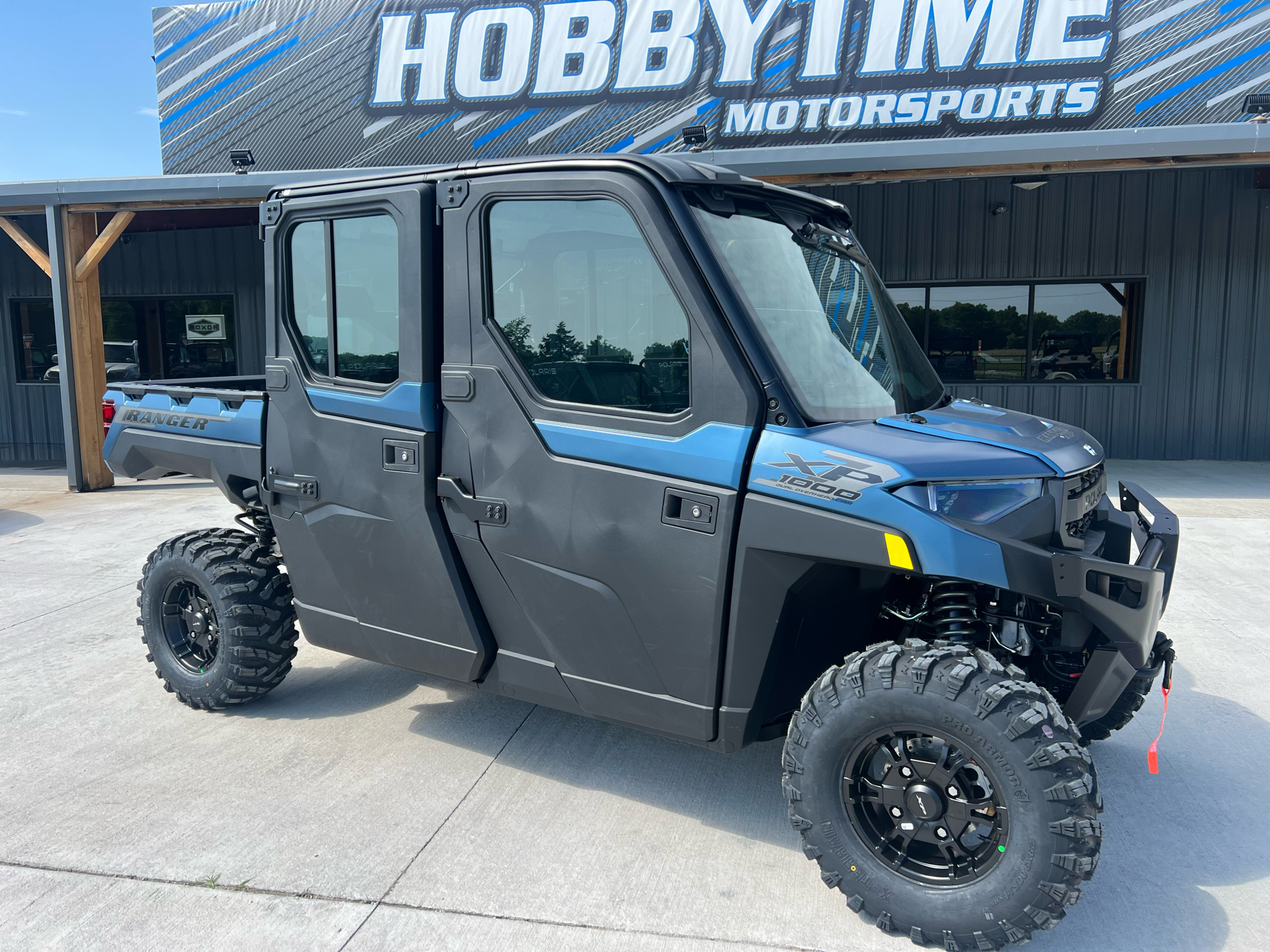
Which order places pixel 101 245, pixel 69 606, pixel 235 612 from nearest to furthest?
pixel 235 612
pixel 69 606
pixel 101 245

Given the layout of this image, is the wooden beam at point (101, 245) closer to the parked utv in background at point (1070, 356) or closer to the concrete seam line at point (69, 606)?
the concrete seam line at point (69, 606)

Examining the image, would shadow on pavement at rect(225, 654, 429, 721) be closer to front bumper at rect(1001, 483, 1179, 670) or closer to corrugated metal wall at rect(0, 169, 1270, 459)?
front bumper at rect(1001, 483, 1179, 670)

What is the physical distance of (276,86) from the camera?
1215 centimetres

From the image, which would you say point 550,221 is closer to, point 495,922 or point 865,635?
point 865,635

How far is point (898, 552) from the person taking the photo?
2.50 meters

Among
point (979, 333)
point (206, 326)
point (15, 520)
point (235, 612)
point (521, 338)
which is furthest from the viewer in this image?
point (206, 326)

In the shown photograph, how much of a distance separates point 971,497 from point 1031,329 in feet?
37.5

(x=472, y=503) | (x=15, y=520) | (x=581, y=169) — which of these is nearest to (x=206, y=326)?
(x=15, y=520)

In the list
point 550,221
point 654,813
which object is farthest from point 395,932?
point 550,221

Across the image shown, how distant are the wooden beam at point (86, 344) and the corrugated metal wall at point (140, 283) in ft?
12.0

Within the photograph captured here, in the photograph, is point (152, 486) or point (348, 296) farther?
point (152, 486)

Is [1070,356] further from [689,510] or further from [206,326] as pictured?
Result: [206,326]

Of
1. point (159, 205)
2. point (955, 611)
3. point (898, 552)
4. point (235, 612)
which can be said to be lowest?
point (235, 612)

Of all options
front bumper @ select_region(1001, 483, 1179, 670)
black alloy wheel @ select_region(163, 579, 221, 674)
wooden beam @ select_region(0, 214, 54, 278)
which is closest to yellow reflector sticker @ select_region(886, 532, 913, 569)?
front bumper @ select_region(1001, 483, 1179, 670)
